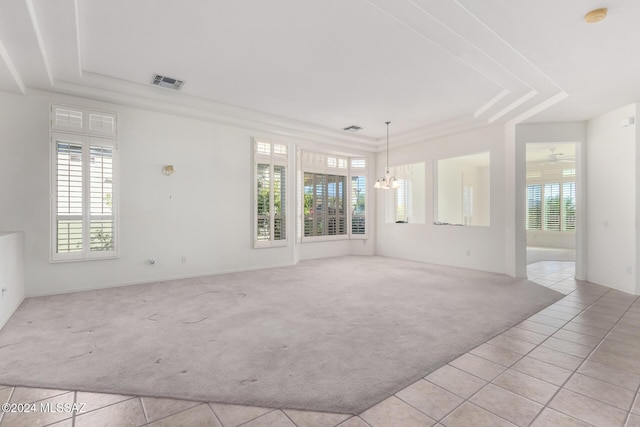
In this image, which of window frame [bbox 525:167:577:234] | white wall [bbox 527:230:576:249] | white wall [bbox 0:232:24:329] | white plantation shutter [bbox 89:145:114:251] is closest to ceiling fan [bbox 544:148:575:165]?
window frame [bbox 525:167:577:234]

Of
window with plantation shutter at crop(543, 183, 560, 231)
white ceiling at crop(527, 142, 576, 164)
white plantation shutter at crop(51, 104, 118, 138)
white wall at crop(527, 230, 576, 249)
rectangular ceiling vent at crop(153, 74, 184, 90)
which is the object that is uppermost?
rectangular ceiling vent at crop(153, 74, 184, 90)

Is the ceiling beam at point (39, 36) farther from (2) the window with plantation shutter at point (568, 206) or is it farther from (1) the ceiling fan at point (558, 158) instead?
(2) the window with plantation shutter at point (568, 206)

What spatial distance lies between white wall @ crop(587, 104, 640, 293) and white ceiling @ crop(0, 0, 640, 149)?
0.41 metres

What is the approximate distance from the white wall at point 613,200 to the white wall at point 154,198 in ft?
18.6

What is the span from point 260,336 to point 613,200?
5.90 m

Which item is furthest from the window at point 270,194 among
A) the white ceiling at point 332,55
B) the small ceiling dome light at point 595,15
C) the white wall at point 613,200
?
the white wall at point 613,200

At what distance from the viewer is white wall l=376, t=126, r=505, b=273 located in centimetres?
619

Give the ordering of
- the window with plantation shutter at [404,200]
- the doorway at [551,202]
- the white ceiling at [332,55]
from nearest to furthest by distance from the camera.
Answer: the white ceiling at [332,55]
the window with plantation shutter at [404,200]
the doorway at [551,202]

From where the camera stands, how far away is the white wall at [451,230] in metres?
6.19

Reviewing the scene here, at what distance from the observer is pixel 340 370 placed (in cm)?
241

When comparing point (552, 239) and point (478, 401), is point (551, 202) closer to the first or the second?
point (552, 239)

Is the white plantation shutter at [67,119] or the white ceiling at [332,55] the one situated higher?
the white ceiling at [332,55]

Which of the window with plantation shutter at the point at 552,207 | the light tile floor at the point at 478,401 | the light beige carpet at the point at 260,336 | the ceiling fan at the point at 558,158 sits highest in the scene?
the ceiling fan at the point at 558,158

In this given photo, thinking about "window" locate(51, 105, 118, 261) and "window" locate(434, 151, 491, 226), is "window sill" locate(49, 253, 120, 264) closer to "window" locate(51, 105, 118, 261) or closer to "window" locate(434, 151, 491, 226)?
"window" locate(51, 105, 118, 261)
